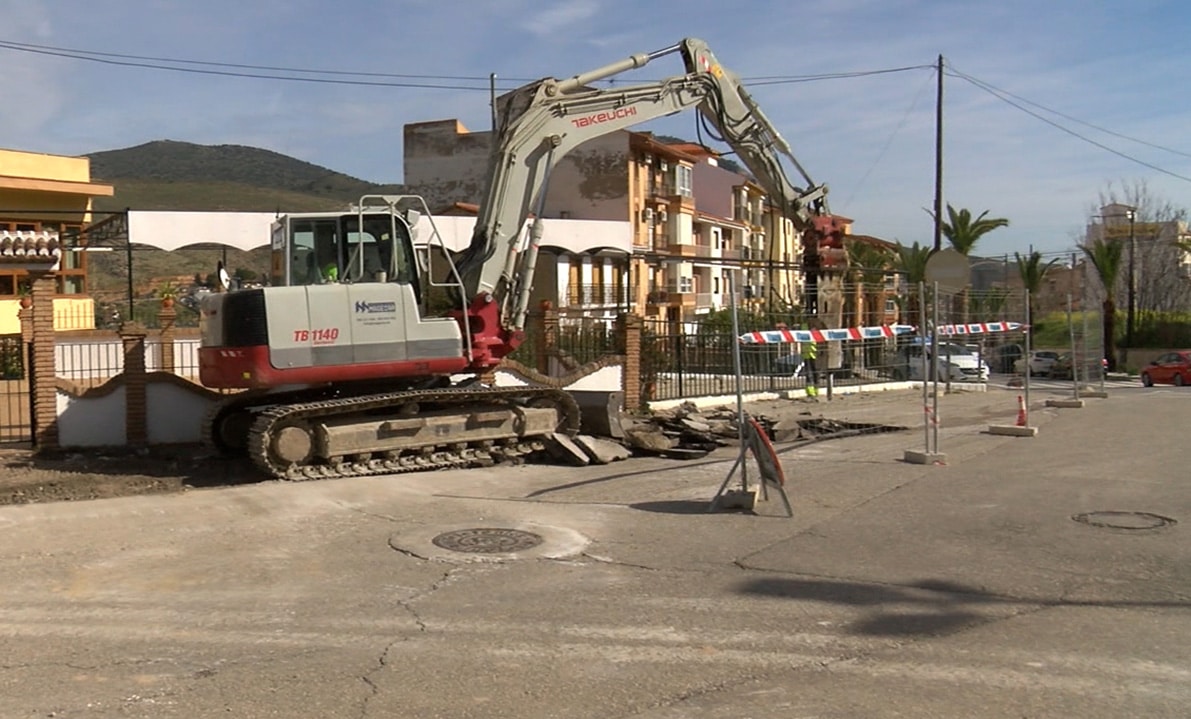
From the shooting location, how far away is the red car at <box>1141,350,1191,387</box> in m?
38.0

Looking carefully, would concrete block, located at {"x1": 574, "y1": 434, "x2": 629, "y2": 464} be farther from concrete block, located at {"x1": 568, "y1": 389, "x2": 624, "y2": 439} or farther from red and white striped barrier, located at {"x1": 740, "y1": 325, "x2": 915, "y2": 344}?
red and white striped barrier, located at {"x1": 740, "y1": 325, "x2": 915, "y2": 344}

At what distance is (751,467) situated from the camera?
12195mm

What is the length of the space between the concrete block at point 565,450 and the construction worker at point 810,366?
10565 mm

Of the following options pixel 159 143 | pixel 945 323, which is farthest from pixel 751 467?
pixel 159 143

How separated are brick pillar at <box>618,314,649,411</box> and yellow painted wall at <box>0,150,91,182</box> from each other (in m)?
19.8

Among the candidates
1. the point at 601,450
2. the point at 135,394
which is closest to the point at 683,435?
the point at 601,450

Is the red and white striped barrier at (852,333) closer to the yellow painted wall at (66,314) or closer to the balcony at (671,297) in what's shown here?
the yellow painted wall at (66,314)

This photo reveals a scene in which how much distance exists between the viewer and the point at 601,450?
539 inches

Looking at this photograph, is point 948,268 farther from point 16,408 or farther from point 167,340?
point 16,408

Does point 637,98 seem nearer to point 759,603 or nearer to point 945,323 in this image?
point 759,603

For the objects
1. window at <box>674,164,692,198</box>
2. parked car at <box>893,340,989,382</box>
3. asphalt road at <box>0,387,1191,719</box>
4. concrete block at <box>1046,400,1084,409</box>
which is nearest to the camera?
asphalt road at <box>0,387,1191,719</box>

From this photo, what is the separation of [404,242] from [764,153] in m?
9.25

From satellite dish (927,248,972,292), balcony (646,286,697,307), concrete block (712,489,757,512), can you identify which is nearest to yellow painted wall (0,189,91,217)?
satellite dish (927,248,972,292)

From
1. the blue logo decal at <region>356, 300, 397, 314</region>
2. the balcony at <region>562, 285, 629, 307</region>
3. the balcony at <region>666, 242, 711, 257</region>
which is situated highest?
the balcony at <region>666, 242, 711, 257</region>
